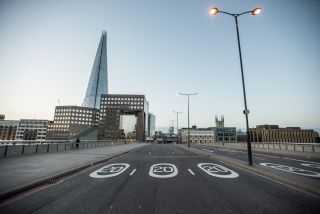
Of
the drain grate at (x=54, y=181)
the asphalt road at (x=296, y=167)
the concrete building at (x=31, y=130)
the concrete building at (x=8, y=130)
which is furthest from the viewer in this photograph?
A: the concrete building at (x=8, y=130)

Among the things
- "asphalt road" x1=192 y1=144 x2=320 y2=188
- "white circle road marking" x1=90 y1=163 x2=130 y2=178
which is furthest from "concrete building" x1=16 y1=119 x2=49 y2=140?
"asphalt road" x1=192 y1=144 x2=320 y2=188

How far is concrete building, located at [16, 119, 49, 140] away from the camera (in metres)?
188

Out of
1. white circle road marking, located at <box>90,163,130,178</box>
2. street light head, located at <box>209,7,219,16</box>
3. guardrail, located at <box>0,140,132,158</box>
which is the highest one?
street light head, located at <box>209,7,219,16</box>

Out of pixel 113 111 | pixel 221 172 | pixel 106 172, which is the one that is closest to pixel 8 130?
pixel 113 111

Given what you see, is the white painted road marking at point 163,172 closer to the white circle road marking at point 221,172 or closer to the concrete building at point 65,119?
the white circle road marking at point 221,172

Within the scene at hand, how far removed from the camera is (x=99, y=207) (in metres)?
Answer: 4.69

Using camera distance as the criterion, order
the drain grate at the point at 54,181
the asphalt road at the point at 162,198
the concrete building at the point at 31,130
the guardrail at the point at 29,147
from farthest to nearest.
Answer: the concrete building at the point at 31,130 → the guardrail at the point at 29,147 → the drain grate at the point at 54,181 → the asphalt road at the point at 162,198

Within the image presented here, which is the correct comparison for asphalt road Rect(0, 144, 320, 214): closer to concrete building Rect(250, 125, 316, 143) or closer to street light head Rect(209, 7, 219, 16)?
street light head Rect(209, 7, 219, 16)

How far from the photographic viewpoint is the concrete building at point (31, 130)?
188150 mm

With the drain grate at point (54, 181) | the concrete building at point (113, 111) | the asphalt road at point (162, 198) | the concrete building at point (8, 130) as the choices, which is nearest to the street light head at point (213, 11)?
the asphalt road at point (162, 198)

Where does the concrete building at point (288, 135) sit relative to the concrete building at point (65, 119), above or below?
below

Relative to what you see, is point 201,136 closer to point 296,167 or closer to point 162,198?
point 296,167

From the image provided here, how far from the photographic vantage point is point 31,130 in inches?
7505

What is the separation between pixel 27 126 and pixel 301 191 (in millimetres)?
235838
